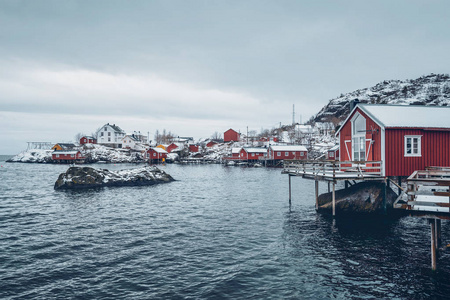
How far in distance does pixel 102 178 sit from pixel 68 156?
80354 mm

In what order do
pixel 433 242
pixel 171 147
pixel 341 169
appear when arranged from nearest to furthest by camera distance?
1. pixel 433 242
2. pixel 341 169
3. pixel 171 147

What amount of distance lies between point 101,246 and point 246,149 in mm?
82436

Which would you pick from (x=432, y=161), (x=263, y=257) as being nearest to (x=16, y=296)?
(x=263, y=257)

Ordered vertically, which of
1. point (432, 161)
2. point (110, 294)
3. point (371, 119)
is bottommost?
point (110, 294)

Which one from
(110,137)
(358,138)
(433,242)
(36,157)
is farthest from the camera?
(110,137)

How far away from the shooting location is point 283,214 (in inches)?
995

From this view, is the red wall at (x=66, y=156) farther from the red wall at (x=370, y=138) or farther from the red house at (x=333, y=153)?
the red wall at (x=370, y=138)

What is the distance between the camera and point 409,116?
24797 millimetres

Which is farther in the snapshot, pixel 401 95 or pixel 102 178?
pixel 401 95

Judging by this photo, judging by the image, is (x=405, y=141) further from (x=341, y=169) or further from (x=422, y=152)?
(x=341, y=169)

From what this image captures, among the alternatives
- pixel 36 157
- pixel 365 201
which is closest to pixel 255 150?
pixel 365 201

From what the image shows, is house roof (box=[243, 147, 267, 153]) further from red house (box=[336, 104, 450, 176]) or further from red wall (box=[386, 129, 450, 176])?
red wall (box=[386, 129, 450, 176])

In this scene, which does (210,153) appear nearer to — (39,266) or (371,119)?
(371,119)

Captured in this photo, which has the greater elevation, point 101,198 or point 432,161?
point 432,161
